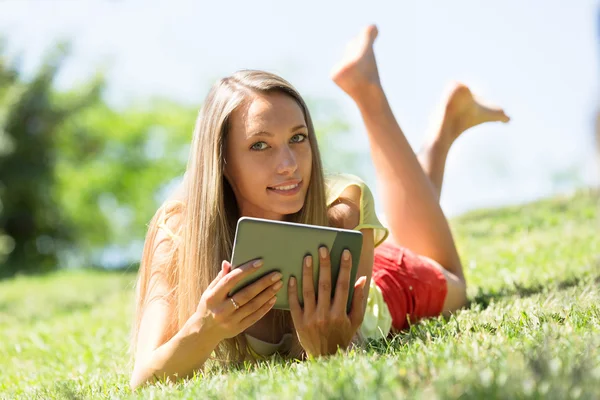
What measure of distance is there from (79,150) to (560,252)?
2259cm

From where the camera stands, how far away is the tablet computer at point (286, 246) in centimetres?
239

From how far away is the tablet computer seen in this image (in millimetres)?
2391

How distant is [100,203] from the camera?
2831 cm

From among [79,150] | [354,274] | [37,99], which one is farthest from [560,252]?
[79,150]

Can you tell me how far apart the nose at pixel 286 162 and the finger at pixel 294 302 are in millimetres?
455

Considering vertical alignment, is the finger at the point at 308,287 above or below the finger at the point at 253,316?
above

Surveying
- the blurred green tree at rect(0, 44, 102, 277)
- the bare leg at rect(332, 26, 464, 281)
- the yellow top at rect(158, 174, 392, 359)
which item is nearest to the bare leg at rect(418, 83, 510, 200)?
the bare leg at rect(332, 26, 464, 281)

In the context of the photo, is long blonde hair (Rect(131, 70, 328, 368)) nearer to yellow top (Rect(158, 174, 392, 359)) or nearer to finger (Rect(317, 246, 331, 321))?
yellow top (Rect(158, 174, 392, 359))

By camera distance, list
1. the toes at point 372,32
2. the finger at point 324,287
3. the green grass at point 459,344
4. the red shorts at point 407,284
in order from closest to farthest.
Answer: the green grass at point 459,344
the finger at point 324,287
the red shorts at point 407,284
the toes at point 372,32

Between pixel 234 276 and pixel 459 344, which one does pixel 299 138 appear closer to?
pixel 234 276

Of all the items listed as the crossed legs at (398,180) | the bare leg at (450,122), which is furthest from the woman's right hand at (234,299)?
the bare leg at (450,122)

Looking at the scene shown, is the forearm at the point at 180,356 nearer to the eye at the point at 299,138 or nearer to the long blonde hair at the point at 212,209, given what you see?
the long blonde hair at the point at 212,209

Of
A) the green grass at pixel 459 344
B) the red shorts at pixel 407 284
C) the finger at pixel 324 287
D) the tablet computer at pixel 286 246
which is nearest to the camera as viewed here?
the green grass at pixel 459 344

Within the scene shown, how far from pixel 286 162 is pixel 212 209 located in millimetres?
389
